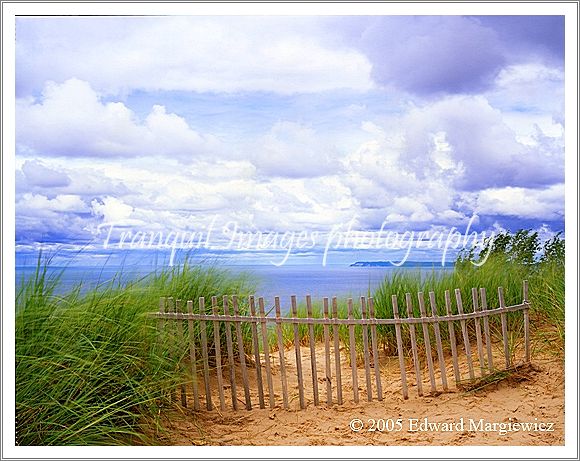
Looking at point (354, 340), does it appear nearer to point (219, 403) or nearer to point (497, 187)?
point (219, 403)

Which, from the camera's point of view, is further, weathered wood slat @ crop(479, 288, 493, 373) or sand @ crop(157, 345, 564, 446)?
weathered wood slat @ crop(479, 288, 493, 373)

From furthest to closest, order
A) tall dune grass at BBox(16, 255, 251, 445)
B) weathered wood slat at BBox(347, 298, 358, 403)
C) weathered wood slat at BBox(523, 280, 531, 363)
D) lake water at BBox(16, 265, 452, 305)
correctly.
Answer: weathered wood slat at BBox(347, 298, 358, 403) < weathered wood slat at BBox(523, 280, 531, 363) < lake water at BBox(16, 265, 452, 305) < tall dune grass at BBox(16, 255, 251, 445)

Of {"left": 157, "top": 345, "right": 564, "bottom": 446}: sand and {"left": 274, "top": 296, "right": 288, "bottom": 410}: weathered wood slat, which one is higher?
{"left": 274, "top": 296, "right": 288, "bottom": 410}: weathered wood slat

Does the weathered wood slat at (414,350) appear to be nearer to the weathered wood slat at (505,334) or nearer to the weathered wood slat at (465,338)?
the weathered wood slat at (465,338)

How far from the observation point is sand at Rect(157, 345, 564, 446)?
201 inches

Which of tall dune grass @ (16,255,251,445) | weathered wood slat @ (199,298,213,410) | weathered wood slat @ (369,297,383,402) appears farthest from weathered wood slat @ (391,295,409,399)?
weathered wood slat @ (199,298,213,410)

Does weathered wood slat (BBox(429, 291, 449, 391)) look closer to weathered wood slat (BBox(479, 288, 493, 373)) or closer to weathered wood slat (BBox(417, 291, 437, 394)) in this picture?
weathered wood slat (BBox(417, 291, 437, 394))

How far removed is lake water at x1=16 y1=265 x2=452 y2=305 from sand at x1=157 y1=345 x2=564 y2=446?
54cm

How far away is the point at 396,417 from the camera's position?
518cm

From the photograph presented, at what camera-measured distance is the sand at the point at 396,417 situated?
5105 millimetres

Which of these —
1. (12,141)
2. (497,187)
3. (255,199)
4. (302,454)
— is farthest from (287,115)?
(302,454)

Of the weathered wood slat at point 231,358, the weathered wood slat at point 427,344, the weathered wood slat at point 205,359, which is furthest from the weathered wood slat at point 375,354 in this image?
the weathered wood slat at point 205,359

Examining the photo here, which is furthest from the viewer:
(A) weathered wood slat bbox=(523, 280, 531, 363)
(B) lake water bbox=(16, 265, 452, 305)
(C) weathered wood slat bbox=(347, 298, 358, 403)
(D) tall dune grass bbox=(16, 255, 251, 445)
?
(C) weathered wood slat bbox=(347, 298, 358, 403)

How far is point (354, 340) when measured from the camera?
17.7 feet
